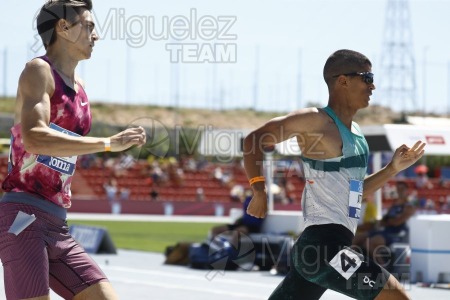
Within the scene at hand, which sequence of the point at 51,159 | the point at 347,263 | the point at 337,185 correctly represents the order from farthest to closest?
the point at 337,185
the point at 347,263
the point at 51,159

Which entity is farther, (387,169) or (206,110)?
(206,110)

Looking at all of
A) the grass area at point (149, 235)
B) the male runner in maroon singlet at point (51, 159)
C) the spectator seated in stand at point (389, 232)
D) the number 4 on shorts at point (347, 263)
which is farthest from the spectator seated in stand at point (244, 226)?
the male runner in maroon singlet at point (51, 159)

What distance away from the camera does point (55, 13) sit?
459cm

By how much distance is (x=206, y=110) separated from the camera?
90.5 metres

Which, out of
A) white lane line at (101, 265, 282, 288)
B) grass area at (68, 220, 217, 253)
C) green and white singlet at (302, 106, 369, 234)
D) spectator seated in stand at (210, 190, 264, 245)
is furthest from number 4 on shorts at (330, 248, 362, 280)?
grass area at (68, 220, 217, 253)

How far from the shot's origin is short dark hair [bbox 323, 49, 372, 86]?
207 inches

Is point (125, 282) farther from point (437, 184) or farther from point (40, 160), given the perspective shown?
point (437, 184)

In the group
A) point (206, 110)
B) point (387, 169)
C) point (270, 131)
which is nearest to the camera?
point (270, 131)

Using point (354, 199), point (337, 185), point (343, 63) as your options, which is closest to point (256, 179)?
point (337, 185)

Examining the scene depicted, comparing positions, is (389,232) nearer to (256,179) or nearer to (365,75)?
(365,75)

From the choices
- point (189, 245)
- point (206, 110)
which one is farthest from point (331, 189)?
point (206, 110)

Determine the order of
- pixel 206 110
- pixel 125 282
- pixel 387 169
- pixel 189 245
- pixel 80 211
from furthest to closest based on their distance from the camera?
pixel 206 110 → pixel 80 211 → pixel 189 245 → pixel 125 282 → pixel 387 169

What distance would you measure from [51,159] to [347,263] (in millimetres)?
1617

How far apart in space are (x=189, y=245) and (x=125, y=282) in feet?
11.9
